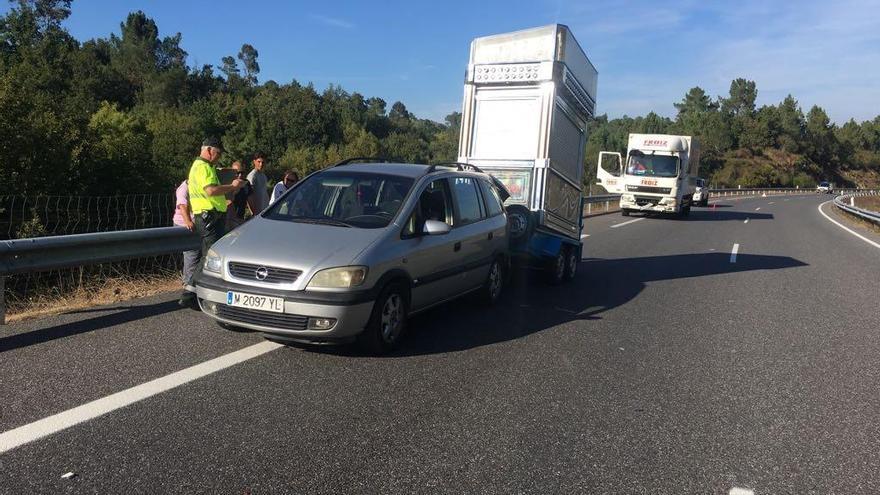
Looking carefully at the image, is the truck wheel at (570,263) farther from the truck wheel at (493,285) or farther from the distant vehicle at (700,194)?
the distant vehicle at (700,194)

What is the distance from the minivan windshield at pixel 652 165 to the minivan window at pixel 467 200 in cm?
1921

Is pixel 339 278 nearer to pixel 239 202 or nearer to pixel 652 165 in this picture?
pixel 239 202

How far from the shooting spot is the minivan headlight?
16.0 ft

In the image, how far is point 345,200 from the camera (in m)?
6.12

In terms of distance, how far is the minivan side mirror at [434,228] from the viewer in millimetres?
5797

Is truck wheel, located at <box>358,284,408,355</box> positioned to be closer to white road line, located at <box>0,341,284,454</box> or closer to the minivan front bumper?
the minivan front bumper

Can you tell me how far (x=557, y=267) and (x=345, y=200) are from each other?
158 inches

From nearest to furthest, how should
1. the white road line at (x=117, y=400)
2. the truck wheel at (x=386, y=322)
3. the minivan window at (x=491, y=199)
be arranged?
the white road line at (x=117, y=400) < the truck wheel at (x=386, y=322) < the minivan window at (x=491, y=199)

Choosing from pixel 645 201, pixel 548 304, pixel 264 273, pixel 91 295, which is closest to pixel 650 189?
pixel 645 201

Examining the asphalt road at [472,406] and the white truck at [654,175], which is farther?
the white truck at [654,175]

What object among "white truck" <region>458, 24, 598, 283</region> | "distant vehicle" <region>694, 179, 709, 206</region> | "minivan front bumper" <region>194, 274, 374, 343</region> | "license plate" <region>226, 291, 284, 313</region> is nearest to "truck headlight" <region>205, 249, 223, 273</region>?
"minivan front bumper" <region>194, 274, 374, 343</region>

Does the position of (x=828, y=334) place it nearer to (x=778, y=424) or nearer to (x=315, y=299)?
(x=778, y=424)

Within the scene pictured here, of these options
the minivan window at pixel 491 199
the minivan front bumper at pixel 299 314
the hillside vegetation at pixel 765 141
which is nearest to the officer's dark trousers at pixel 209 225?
the minivan front bumper at pixel 299 314

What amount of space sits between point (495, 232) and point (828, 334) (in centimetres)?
365
